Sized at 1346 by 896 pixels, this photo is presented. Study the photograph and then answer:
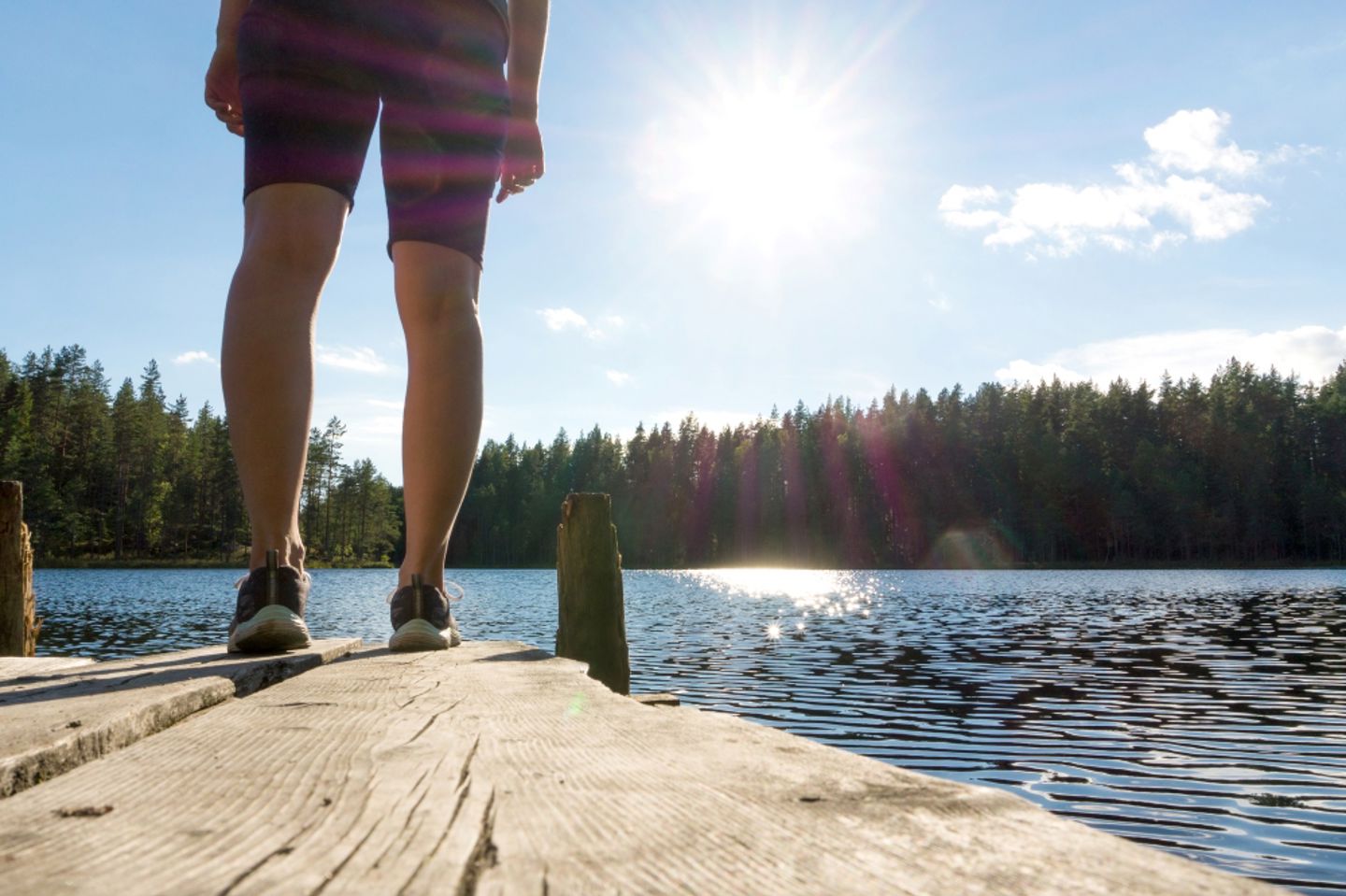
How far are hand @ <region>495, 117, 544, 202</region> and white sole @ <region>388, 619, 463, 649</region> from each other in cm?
136

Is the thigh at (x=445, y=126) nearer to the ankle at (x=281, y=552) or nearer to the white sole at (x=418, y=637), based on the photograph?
the ankle at (x=281, y=552)

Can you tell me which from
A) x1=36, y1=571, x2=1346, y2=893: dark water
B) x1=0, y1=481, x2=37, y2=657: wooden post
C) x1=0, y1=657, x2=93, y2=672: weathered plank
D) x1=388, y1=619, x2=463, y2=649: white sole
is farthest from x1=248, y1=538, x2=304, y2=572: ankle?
x1=0, y1=481, x2=37, y2=657: wooden post

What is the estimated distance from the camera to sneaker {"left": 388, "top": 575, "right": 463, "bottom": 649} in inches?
97.5

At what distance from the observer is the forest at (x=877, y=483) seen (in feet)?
213

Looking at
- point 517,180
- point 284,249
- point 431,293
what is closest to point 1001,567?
point 517,180

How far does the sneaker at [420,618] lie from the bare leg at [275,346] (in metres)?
0.38

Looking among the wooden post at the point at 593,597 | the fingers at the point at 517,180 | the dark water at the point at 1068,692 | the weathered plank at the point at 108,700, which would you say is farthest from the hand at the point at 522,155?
the dark water at the point at 1068,692

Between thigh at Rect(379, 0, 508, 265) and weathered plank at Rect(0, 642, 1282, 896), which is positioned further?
thigh at Rect(379, 0, 508, 265)

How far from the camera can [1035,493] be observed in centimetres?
7062

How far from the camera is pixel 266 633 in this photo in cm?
220

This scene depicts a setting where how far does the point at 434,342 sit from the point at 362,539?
88.6 m

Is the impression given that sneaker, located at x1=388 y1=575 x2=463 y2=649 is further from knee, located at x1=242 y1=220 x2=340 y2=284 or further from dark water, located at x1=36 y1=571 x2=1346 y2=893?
dark water, located at x1=36 y1=571 x2=1346 y2=893

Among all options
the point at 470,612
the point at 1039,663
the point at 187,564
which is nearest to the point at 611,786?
the point at 1039,663

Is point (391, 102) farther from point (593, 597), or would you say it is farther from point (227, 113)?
point (593, 597)
